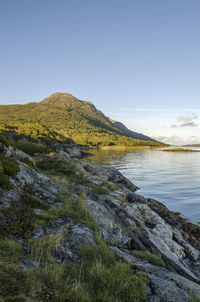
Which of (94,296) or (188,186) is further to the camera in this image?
(188,186)

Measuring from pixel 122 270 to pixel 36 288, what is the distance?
2.31 metres

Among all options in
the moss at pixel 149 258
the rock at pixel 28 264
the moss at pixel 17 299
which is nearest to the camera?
the moss at pixel 17 299

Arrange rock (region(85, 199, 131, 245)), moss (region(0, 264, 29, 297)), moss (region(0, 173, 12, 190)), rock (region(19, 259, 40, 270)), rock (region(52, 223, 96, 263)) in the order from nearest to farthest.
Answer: moss (region(0, 264, 29, 297)) < rock (region(19, 259, 40, 270)) < rock (region(52, 223, 96, 263)) < moss (region(0, 173, 12, 190)) < rock (region(85, 199, 131, 245))

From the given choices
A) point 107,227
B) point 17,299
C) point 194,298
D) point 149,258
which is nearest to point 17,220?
point 17,299

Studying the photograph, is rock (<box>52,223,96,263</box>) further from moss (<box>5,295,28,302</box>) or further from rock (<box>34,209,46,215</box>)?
moss (<box>5,295,28,302</box>)

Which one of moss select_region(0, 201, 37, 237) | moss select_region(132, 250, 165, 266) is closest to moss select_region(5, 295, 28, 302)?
moss select_region(0, 201, 37, 237)

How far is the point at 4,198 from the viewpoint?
736 cm

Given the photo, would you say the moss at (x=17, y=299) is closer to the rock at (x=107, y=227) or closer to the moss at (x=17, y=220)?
the moss at (x=17, y=220)

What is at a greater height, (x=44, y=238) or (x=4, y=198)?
(x=4, y=198)

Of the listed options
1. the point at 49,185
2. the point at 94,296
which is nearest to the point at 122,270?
the point at 94,296

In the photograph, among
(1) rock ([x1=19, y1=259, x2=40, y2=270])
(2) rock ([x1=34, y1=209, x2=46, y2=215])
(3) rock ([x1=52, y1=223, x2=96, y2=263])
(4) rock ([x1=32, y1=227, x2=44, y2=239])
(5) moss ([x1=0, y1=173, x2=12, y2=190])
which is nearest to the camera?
(1) rock ([x1=19, y1=259, x2=40, y2=270])

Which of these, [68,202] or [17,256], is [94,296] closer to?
[17,256]

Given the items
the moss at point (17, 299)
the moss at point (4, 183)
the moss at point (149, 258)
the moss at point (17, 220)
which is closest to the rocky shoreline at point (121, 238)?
the moss at point (149, 258)

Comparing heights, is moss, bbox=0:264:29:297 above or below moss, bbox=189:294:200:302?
above
